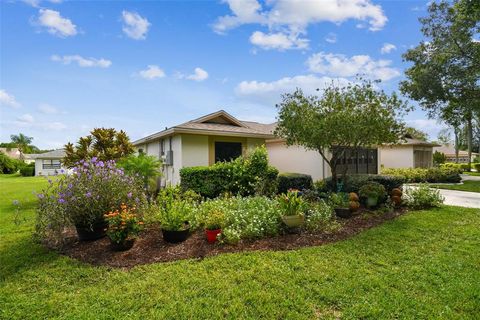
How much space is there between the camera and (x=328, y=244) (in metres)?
5.31

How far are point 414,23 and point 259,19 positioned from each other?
14122 millimetres

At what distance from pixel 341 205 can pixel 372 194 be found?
134 cm

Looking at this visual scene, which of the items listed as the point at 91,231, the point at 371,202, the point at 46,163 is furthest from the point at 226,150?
the point at 46,163

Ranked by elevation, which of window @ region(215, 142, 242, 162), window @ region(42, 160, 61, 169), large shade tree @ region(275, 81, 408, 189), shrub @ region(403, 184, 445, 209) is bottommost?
shrub @ region(403, 184, 445, 209)

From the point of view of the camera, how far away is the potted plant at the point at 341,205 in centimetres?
743

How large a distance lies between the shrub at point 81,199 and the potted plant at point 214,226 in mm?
1763

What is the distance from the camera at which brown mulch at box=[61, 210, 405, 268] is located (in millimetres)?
4715

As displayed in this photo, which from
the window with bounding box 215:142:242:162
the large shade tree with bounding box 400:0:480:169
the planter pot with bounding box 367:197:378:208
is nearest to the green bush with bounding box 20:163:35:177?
the window with bounding box 215:142:242:162

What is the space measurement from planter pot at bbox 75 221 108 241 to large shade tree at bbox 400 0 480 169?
20138 mm

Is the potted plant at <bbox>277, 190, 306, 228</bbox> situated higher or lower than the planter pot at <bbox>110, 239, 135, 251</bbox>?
higher

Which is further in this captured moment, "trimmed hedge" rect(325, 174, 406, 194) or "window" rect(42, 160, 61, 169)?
"window" rect(42, 160, 61, 169)

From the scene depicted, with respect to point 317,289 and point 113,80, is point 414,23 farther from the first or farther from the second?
point 317,289

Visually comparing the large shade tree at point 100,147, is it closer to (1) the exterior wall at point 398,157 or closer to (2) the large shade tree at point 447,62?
(2) the large shade tree at point 447,62

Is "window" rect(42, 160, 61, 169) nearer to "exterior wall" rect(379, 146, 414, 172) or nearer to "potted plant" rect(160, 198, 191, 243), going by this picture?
"potted plant" rect(160, 198, 191, 243)
